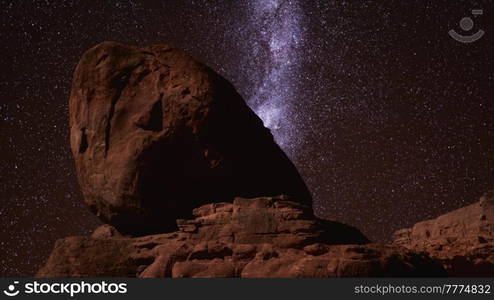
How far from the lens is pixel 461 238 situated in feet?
66.2

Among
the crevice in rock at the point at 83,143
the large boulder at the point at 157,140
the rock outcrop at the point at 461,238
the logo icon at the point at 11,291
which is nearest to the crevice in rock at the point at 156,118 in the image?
the large boulder at the point at 157,140

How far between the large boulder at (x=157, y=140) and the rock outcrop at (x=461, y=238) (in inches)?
362

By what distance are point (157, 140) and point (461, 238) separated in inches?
587

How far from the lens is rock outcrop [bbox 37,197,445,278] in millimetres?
8656

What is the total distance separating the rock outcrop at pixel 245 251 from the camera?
28.4 ft

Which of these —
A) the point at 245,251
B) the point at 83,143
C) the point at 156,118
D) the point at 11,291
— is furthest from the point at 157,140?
the point at 11,291

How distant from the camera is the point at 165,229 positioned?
1147 centimetres

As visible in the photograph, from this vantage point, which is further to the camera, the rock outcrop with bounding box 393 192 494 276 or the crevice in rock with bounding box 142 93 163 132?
the rock outcrop with bounding box 393 192 494 276

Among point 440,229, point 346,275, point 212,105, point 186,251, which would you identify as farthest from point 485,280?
point 440,229

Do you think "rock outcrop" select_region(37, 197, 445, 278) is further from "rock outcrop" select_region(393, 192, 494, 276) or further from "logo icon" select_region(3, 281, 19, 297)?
"rock outcrop" select_region(393, 192, 494, 276)

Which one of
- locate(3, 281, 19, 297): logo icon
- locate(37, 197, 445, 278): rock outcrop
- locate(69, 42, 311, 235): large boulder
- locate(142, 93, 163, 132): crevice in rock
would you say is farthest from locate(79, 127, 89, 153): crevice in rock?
locate(3, 281, 19, 297): logo icon

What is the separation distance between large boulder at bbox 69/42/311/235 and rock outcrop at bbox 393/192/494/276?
9.20m

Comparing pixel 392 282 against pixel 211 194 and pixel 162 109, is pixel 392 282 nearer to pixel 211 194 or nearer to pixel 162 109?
pixel 211 194

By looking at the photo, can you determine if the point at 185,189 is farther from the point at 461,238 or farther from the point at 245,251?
the point at 461,238
